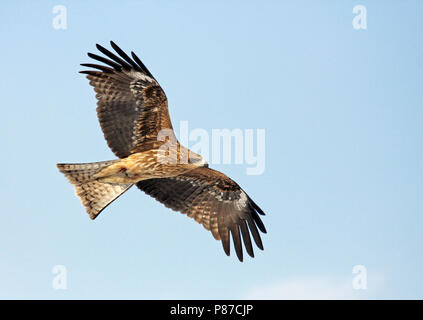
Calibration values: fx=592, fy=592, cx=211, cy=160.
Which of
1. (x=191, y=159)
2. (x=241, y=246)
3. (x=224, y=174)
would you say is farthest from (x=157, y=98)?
(x=241, y=246)

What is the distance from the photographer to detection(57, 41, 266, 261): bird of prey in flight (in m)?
10.4

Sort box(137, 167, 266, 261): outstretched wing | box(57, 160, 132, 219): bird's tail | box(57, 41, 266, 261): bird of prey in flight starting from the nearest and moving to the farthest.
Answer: box(57, 41, 266, 261): bird of prey in flight, box(57, 160, 132, 219): bird's tail, box(137, 167, 266, 261): outstretched wing

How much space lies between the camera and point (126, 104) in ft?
34.7

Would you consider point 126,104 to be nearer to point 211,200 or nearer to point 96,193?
point 96,193

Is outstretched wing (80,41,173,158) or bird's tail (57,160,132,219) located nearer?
outstretched wing (80,41,173,158)

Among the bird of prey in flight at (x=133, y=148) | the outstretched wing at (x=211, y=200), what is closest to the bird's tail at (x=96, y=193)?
the bird of prey in flight at (x=133, y=148)

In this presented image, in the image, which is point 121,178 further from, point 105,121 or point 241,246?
point 241,246

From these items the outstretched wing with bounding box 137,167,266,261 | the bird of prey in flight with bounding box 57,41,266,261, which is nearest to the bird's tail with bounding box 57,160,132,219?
→ the bird of prey in flight with bounding box 57,41,266,261

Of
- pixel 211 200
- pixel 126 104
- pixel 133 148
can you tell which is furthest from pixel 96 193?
pixel 211 200

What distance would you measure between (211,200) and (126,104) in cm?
253

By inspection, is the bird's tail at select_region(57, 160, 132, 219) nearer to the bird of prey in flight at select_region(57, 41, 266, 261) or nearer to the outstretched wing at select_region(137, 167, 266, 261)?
the bird of prey in flight at select_region(57, 41, 266, 261)

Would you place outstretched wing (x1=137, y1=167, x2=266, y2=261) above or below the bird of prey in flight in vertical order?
below

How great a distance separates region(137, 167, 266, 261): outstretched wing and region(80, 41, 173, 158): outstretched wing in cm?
113
